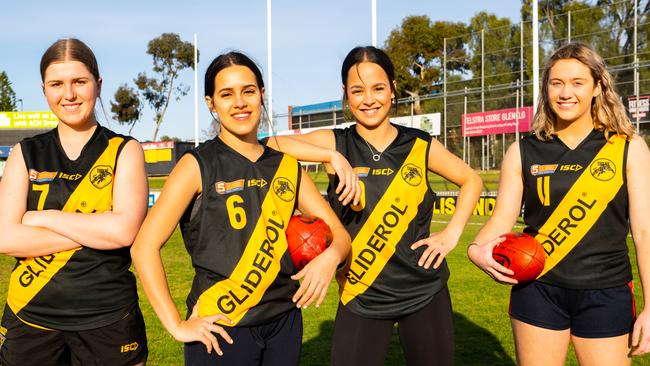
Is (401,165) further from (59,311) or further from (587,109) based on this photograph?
(59,311)

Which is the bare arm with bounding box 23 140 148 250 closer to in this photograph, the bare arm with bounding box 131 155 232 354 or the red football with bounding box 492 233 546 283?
the bare arm with bounding box 131 155 232 354

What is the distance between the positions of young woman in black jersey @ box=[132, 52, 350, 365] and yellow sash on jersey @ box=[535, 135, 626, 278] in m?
1.17

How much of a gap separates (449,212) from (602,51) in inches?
701

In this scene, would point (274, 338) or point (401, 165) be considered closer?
point (274, 338)

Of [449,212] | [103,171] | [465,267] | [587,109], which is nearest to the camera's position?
[103,171]

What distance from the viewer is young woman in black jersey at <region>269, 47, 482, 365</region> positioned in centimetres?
329

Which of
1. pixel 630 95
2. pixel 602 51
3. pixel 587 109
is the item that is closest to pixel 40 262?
pixel 587 109

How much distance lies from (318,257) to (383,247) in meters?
0.82

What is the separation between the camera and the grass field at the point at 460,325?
5777mm

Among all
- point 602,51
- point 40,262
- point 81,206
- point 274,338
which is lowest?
point 274,338

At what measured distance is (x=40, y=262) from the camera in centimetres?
280

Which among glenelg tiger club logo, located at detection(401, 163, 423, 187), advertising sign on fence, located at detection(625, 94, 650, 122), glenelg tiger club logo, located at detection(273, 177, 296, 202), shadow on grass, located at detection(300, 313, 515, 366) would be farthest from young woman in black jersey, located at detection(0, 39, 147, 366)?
advertising sign on fence, located at detection(625, 94, 650, 122)

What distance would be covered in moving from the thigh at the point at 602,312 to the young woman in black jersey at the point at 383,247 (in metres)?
0.71

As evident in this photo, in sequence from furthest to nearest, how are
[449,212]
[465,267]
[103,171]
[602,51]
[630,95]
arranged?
[602,51], [630,95], [449,212], [465,267], [103,171]
